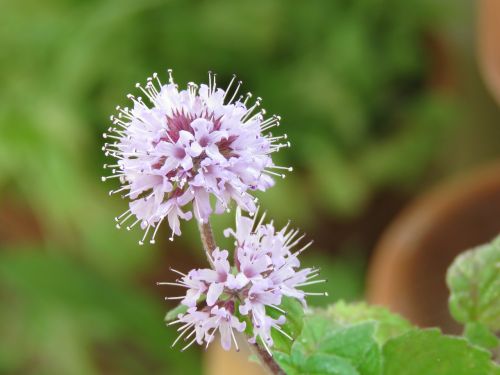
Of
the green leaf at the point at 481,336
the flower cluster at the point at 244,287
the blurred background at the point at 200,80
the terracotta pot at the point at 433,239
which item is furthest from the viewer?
the blurred background at the point at 200,80

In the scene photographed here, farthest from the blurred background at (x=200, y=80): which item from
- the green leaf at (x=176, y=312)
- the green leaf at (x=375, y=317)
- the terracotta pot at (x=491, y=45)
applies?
the green leaf at (x=176, y=312)

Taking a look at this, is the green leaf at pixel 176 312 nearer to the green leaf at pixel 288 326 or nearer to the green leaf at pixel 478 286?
the green leaf at pixel 288 326

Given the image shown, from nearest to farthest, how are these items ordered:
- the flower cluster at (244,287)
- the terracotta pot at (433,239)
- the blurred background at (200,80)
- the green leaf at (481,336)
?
the flower cluster at (244,287), the green leaf at (481,336), the terracotta pot at (433,239), the blurred background at (200,80)

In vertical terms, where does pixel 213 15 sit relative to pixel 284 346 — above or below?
→ above

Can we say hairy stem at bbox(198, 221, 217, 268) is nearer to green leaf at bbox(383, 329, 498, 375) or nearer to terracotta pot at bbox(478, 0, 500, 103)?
green leaf at bbox(383, 329, 498, 375)

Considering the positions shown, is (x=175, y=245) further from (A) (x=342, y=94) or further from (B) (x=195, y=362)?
(A) (x=342, y=94)

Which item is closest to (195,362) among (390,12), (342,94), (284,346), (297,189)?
(297,189)

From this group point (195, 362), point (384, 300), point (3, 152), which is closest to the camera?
point (384, 300)
